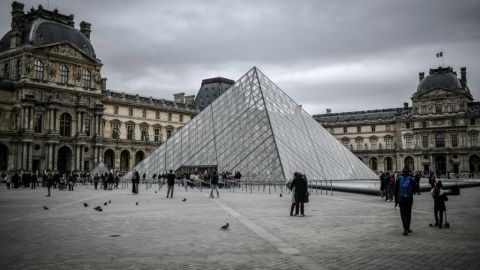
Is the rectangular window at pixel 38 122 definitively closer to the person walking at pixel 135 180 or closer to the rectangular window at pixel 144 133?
the rectangular window at pixel 144 133

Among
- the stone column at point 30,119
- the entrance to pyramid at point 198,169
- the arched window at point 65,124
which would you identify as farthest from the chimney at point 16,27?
the entrance to pyramid at point 198,169

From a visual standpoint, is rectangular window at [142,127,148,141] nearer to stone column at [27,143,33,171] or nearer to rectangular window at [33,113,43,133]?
rectangular window at [33,113,43,133]

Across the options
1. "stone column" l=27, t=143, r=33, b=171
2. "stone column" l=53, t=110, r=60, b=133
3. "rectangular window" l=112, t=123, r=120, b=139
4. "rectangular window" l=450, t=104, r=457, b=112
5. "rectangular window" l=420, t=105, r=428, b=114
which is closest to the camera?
"stone column" l=27, t=143, r=33, b=171

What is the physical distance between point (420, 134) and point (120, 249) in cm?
7219

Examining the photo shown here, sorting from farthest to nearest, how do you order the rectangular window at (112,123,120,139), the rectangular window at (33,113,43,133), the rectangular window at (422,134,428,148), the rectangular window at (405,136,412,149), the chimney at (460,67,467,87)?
1. the rectangular window at (405,136,412,149)
2. the chimney at (460,67,467,87)
3. the rectangular window at (422,134,428,148)
4. the rectangular window at (112,123,120,139)
5. the rectangular window at (33,113,43,133)

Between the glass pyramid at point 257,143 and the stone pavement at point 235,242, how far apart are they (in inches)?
552

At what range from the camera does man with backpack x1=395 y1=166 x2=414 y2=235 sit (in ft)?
26.6

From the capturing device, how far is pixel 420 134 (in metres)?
71.3

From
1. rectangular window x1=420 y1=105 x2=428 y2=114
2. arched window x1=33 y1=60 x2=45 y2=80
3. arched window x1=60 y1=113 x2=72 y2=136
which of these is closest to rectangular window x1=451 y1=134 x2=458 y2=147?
rectangular window x1=420 y1=105 x2=428 y2=114

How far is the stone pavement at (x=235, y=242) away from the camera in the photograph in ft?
18.5

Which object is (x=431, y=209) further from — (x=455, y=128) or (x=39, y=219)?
(x=455, y=128)

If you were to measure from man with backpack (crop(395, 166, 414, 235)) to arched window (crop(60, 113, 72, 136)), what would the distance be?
159 feet

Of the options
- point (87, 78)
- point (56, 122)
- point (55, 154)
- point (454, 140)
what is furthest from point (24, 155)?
point (454, 140)

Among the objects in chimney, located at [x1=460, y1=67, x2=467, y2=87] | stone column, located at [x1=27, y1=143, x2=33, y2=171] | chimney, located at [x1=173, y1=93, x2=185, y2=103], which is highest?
chimney, located at [x1=460, y1=67, x2=467, y2=87]
